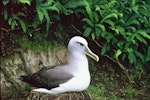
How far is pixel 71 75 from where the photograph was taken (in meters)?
7.36

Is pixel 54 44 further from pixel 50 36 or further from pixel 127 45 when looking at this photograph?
pixel 127 45

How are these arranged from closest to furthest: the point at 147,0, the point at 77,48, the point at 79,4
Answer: the point at 77,48 → the point at 79,4 → the point at 147,0

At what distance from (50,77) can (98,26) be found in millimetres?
2069

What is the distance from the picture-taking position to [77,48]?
7523 mm

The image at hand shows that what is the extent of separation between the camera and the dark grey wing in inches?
292

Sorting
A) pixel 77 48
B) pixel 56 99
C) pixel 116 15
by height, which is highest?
pixel 116 15

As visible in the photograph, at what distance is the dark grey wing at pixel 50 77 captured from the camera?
7414 millimetres

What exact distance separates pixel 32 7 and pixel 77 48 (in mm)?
1794

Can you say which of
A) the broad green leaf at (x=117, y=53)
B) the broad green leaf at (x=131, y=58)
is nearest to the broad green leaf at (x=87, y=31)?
the broad green leaf at (x=117, y=53)

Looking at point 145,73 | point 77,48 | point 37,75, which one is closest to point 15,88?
point 37,75

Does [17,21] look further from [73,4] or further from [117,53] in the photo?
[117,53]

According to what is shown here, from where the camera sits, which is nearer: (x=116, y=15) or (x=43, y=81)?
(x=43, y=81)

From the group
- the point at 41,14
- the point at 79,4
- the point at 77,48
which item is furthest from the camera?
the point at 79,4

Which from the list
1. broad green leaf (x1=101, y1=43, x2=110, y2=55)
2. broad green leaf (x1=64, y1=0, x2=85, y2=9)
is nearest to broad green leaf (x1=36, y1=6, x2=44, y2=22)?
broad green leaf (x1=64, y1=0, x2=85, y2=9)
